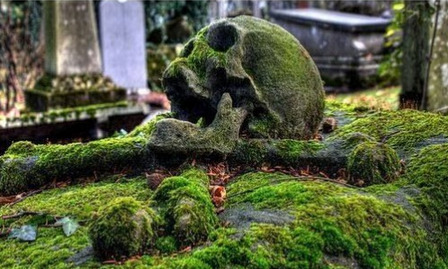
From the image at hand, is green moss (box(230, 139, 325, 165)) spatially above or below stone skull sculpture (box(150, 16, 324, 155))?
below

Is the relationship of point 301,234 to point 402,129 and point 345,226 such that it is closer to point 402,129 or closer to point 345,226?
point 345,226

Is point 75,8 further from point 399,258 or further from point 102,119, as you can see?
point 399,258

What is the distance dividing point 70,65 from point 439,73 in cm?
543

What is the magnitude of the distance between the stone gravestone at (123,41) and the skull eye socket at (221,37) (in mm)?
8308

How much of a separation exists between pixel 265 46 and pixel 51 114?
5.28 meters

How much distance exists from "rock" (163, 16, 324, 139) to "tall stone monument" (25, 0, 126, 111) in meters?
5.26

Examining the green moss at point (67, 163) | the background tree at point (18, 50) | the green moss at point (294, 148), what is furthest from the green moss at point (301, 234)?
the background tree at point (18, 50)

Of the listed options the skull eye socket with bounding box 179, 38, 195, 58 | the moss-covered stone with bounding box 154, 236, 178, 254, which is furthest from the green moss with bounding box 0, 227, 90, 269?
the skull eye socket with bounding box 179, 38, 195, 58

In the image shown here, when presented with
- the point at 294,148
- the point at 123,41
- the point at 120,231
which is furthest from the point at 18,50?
the point at 120,231

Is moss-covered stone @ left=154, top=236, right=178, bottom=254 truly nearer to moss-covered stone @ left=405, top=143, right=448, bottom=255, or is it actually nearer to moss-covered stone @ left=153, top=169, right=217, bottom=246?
moss-covered stone @ left=153, top=169, right=217, bottom=246

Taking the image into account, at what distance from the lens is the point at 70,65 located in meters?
9.64

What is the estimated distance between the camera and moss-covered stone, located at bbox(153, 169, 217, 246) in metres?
3.00

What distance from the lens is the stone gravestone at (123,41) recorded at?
488 inches

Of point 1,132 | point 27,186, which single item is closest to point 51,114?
point 1,132
